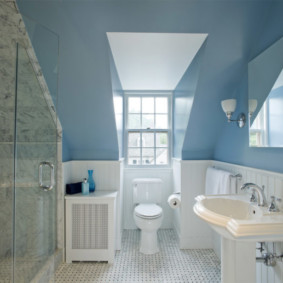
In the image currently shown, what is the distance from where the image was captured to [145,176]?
303cm

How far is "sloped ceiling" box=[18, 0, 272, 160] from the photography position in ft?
4.73

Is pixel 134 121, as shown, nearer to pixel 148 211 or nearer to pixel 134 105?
pixel 134 105

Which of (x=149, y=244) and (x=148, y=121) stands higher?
(x=148, y=121)

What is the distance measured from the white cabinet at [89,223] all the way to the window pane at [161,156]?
122 cm

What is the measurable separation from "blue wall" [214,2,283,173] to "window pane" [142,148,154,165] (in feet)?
3.53

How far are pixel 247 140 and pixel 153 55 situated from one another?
1227 mm

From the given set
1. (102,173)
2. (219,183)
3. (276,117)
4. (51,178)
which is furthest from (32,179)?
(276,117)

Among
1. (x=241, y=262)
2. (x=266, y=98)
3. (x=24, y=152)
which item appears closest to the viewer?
(x=241, y=262)

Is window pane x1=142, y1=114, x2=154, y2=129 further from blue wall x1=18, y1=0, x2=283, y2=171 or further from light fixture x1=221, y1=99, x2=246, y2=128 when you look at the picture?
light fixture x1=221, y1=99, x2=246, y2=128

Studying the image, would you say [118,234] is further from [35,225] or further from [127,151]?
[127,151]

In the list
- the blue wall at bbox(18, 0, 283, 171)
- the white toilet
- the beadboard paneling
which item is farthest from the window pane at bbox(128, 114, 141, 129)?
the beadboard paneling

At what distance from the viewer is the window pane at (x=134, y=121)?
3178mm

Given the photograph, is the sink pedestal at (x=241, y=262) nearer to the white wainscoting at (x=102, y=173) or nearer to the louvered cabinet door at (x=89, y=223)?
the louvered cabinet door at (x=89, y=223)

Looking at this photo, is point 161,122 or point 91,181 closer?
point 91,181
